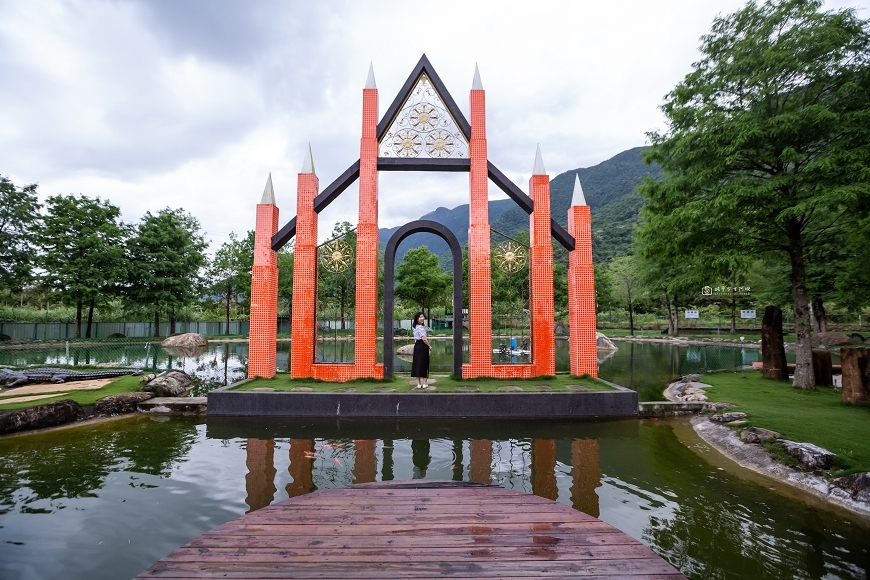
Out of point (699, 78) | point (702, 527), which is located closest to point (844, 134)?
point (699, 78)

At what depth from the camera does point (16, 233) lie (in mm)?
30062

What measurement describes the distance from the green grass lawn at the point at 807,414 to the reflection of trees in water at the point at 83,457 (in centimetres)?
1011

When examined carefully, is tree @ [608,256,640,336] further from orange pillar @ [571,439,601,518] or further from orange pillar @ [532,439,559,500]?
orange pillar @ [532,439,559,500]

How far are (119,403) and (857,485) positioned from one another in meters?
13.9

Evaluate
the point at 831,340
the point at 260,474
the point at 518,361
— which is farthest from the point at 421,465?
the point at 831,340

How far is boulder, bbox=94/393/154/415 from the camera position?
10.1m

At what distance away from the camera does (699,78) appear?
41.2ft

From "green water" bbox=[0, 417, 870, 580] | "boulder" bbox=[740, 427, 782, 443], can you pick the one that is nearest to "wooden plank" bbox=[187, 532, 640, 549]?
"green water" bbox=[0, 417, 870, 580]

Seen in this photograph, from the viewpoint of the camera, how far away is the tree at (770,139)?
9961mm

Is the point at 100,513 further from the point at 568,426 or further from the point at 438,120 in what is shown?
the point at 438,120

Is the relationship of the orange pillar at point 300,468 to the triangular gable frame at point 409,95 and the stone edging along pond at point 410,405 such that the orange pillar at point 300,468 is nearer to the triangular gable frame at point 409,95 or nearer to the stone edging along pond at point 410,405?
the stone edging along pond at point 410,405

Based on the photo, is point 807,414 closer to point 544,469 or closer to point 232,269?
point 544,469

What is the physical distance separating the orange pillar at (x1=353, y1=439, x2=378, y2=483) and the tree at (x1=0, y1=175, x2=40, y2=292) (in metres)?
34.8

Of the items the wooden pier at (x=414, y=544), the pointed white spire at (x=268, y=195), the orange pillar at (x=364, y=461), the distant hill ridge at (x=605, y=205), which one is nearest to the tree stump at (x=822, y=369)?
the orange pillar at (x=364, y=461)
